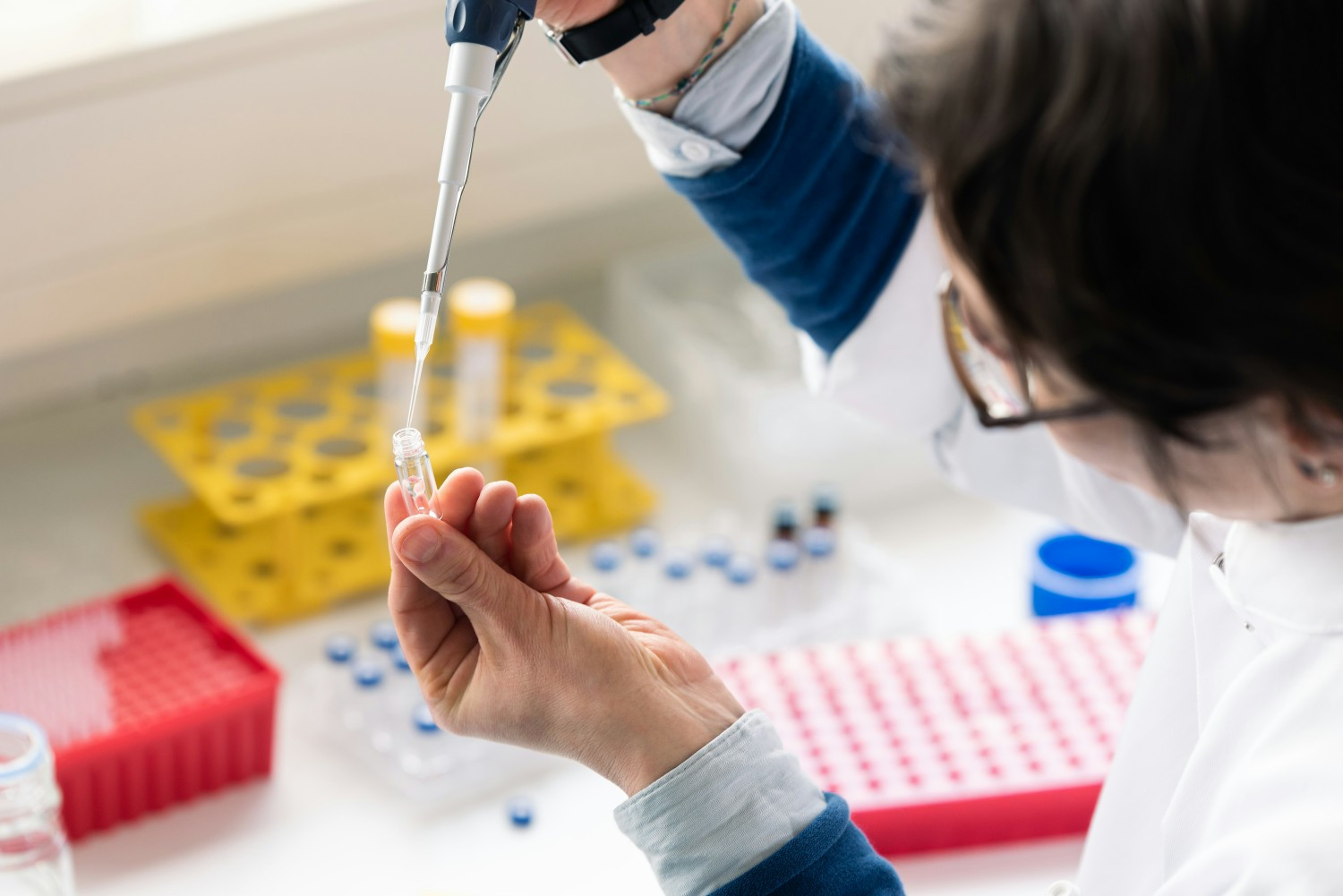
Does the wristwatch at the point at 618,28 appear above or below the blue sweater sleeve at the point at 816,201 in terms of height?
above

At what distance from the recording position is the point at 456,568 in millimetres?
741

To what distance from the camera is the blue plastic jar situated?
1304mm

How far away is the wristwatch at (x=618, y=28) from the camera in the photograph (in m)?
0.86

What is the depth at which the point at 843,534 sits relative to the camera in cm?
142

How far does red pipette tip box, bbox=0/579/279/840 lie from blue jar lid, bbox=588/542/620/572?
0.29 metres

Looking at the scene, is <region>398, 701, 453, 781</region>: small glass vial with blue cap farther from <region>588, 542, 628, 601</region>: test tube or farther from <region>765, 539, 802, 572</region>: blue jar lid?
<region>765, 539, 802, 572</region>: blue jar lid

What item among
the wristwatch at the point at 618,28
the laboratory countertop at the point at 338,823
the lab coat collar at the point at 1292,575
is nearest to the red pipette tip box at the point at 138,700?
the laboratory countertop at the point at 338,823

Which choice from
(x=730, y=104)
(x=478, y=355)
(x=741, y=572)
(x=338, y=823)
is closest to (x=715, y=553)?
→ (x=741, y=572)

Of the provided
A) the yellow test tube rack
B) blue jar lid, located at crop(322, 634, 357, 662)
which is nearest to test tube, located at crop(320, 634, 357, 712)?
blue jar lid, located at crop(322, 634, 357, 662)

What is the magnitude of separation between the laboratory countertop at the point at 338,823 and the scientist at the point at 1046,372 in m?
0.30

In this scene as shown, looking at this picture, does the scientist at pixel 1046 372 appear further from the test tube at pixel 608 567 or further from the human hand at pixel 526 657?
the test tube at pixel 608 567

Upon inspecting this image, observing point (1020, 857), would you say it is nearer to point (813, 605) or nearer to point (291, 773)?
point (813, 605)

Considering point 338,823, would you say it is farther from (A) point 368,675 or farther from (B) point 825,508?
(B) point 825,508

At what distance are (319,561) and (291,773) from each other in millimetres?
223
